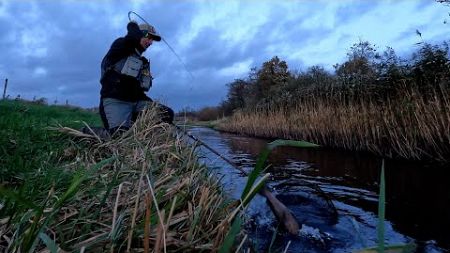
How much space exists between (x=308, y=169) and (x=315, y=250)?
18.8 feet

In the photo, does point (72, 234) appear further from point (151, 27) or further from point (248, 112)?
point (248, 112)

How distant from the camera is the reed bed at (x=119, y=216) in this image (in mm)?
1374

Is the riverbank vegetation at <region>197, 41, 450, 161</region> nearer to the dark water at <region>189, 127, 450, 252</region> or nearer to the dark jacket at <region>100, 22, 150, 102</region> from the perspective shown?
the dark water at <region>189, 127, 450, 252</region>

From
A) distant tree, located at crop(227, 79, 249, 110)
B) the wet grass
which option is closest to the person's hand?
the wet grass

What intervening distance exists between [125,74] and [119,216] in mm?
4418

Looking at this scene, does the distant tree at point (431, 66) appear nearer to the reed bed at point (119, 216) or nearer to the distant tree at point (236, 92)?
the reed bed at point (119, 216)

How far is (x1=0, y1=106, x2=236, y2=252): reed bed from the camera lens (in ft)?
4.51

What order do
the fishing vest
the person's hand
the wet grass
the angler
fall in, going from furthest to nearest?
the person's hand, the angler, the fishing vest, the wet grass

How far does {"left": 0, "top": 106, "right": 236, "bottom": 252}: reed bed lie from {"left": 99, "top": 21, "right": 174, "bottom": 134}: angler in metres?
2.70

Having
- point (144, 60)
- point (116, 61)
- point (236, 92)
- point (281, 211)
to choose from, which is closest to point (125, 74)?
point (116, 61)

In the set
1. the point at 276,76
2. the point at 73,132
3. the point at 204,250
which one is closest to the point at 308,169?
the point at 73,132

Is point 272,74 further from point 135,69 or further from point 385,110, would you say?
point 135,69

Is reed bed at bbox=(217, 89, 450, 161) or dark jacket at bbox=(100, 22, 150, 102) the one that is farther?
reed bed at bbox=(217, 89, 450, 161)

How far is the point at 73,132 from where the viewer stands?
4852 mm
